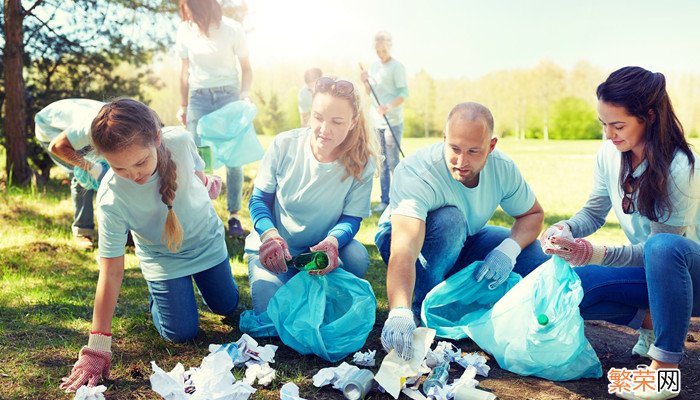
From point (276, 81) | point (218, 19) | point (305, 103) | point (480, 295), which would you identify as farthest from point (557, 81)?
point (480, 295)

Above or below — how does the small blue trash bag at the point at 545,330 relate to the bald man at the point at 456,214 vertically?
below

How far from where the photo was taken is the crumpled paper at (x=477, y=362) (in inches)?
85.3

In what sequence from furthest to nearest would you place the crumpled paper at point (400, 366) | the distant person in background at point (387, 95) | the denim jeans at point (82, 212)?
1. the distant person in background at point (387, 95)
2. the denim jeans at point (82, 212)
3. the crumpled paper at point (400, 366)

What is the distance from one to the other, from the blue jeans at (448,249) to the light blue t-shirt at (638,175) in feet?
1.37

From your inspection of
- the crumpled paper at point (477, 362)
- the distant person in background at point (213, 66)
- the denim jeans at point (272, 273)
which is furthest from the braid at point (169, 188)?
the distant person in background at point (213, 66)

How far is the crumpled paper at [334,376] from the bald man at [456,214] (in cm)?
23

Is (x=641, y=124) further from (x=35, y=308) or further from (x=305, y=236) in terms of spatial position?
(x=35, y=308)

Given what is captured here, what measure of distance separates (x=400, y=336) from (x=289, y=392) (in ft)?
1.23

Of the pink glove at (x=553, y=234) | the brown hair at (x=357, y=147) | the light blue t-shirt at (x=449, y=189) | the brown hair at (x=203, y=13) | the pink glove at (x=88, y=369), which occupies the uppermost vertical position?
the brown hair at (x=203, y=13)

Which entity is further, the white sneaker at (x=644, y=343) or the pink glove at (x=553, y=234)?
the white sneaker at (x=644, y=343)

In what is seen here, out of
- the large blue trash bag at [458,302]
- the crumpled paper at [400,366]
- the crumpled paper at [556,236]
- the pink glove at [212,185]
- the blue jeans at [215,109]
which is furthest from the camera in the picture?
the blue jeans at [215,109]

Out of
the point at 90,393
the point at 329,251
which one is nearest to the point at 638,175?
the point at 329,251

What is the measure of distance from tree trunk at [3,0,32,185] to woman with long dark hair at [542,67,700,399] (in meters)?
5.00

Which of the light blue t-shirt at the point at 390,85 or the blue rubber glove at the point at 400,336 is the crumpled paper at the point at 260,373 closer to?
the blue rubber glove at the point at 400,336
